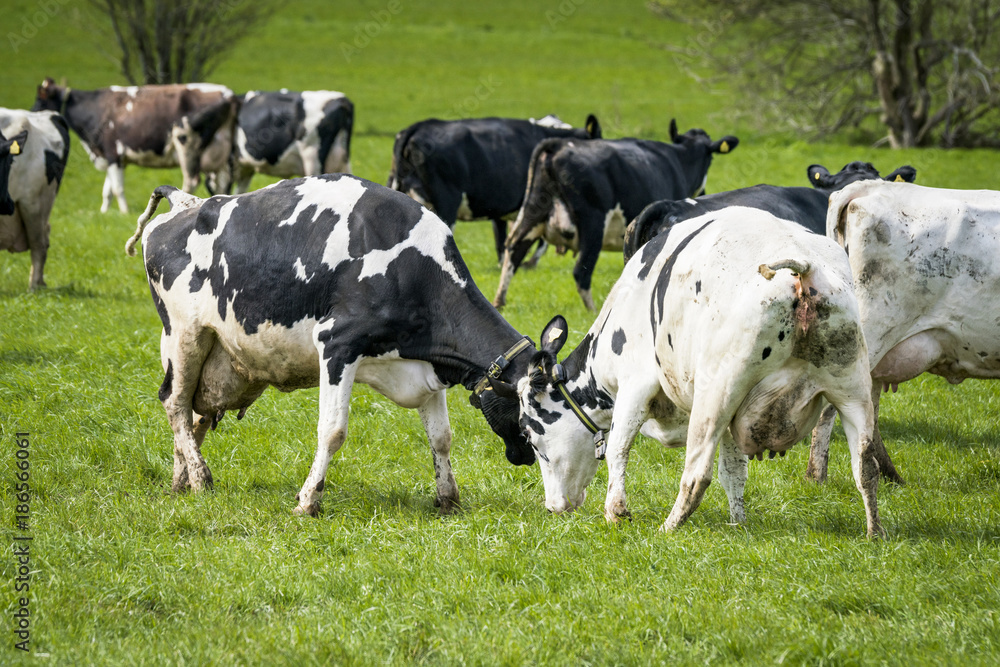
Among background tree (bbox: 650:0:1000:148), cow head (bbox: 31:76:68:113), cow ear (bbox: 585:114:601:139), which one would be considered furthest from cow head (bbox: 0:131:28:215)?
background tree (bbox: 650:0:1000:148)

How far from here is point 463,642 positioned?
410 cm

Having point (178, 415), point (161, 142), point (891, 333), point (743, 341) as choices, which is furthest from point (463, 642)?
point (161, 142)

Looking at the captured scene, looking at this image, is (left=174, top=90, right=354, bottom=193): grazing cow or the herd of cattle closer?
the herd of cattle

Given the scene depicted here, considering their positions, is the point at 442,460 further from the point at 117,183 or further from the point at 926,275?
the point at 117,183

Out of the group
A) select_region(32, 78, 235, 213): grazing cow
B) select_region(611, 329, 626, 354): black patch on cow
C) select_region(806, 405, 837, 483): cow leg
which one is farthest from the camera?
select_region(32, 78, 235, 213): grazing cow

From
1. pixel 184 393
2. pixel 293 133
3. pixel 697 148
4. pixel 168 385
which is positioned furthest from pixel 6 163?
pixel 697 148

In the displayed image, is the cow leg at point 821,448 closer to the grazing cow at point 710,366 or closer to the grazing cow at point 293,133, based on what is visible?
the grazing cow at point 710,366

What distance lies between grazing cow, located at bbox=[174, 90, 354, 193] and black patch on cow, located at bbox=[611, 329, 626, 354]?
12720 millimetres

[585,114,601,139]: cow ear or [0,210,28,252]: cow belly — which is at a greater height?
[585,114,601,139]: cow ear

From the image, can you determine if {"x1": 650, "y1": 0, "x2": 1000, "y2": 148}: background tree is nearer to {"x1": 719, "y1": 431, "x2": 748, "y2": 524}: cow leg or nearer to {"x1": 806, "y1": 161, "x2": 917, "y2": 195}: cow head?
{"x1": 806, "y1": 161, "x2": 917, "y2": 195}: cow head

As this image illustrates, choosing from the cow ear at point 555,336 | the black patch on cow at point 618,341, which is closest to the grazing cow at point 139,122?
the cow ear at point 555,336

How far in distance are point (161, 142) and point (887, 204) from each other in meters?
15.6

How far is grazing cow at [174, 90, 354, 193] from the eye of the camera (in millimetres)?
17828

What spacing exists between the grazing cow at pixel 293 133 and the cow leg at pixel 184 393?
11604 millimetres
